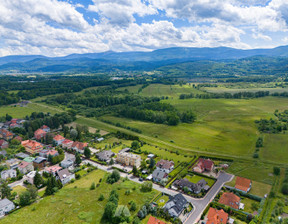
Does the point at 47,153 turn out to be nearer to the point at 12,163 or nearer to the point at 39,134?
the point at 12,163

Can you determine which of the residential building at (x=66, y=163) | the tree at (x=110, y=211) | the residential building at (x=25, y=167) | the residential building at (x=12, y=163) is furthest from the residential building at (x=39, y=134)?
the tree at (x=110, y=211)

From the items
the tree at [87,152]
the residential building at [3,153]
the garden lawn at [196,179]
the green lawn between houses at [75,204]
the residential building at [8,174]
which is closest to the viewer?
the green lawn between houses at [75,204]

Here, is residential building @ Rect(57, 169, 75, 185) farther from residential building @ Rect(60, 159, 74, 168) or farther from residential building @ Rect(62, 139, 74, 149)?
residential building @ Rect(62, 139, 74, 149)

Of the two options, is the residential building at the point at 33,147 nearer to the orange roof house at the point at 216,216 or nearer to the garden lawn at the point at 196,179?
the garden lawn at the point at 196,179

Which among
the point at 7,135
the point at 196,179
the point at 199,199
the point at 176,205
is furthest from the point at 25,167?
the point at 196,179

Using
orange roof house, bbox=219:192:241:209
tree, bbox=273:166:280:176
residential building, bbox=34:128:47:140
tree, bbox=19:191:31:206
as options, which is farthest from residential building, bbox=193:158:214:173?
residential building, bbox=34:128:47:140
